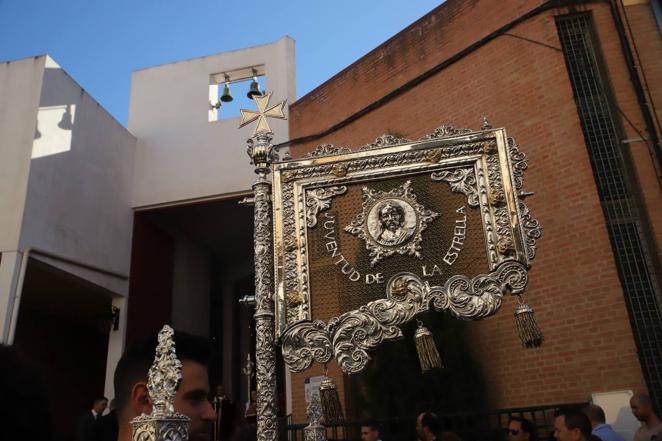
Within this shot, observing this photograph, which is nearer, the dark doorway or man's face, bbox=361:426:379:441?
man's face, bbox=361:426:379:441

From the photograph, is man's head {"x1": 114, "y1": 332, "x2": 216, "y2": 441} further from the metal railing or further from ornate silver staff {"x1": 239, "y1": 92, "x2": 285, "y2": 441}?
the metal railing

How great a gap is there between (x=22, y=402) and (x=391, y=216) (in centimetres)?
342

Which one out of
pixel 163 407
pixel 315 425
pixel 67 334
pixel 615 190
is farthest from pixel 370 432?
pixel 67 334

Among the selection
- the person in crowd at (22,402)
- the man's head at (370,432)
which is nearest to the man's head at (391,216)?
the man's head at (370,432)

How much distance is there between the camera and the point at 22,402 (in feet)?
4.20

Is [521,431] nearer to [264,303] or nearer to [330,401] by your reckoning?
[330,401]

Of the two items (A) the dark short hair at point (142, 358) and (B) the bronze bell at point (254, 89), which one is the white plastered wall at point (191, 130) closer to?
(B) the bronze bell at point (254, 89)

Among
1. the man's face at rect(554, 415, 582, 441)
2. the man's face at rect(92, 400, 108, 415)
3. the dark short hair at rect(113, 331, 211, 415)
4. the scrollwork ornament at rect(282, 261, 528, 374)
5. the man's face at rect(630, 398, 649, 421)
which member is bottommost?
the man's face at rect(554, 415, 582, 441)

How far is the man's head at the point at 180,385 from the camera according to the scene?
7.99ft

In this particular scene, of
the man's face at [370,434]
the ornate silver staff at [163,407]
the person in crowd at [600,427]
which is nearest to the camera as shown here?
the ornate silver staff at [163,407]

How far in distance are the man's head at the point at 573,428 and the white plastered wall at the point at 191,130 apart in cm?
842

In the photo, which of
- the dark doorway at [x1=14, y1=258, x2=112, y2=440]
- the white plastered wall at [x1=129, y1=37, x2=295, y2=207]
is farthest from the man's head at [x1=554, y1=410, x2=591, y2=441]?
the dark doorway at [x1=14, y1=258, x2=112, y2=440]

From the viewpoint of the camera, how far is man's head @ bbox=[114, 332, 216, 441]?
244 cm

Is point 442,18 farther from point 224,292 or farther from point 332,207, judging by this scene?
point 224,292
